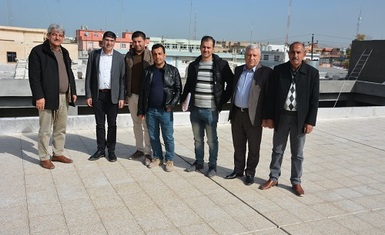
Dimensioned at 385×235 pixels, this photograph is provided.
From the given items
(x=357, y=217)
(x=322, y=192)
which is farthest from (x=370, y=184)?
Answer: (x=357, y=217)

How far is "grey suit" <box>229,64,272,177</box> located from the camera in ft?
14.0

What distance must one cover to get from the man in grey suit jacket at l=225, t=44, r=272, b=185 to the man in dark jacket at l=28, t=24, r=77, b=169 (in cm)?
244

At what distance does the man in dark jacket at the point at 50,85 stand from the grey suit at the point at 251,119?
2436 mm

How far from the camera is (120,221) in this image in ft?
11.4

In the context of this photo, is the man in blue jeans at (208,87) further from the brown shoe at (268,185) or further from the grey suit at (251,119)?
the brown shoe at (268,185)

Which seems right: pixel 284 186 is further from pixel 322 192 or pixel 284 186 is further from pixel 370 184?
pixel 370 184

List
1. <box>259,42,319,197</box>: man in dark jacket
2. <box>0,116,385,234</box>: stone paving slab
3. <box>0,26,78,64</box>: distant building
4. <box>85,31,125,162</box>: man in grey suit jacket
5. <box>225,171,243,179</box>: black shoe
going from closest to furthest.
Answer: <box>0,116,385,234</box>: stone paving slab → <box>259,42,319,197</box>: man in dark jacket → <box>225,171,243,179</box>: black shoe → <box>85,31,125,162</box>: man in grey suit jacket → <box>0,26,78,64</box>: distant building

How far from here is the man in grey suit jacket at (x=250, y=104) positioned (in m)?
4.26

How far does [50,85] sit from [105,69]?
80 cm

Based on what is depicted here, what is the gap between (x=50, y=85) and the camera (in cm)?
471

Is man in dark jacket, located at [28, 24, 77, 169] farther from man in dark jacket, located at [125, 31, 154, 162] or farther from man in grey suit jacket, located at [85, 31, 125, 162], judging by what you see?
man in dark jacket, located at [125, 31, 154, 162]

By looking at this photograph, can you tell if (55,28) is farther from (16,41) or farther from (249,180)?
(16,41)

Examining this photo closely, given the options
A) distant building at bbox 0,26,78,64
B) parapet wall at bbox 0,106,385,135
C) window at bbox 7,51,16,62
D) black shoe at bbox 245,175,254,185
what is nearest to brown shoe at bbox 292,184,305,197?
black shoe at bbox 245,175,254,185

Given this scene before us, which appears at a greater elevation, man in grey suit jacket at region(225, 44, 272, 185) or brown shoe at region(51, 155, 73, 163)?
man in grey suit jacket at region(225, 44, 272, 185)
